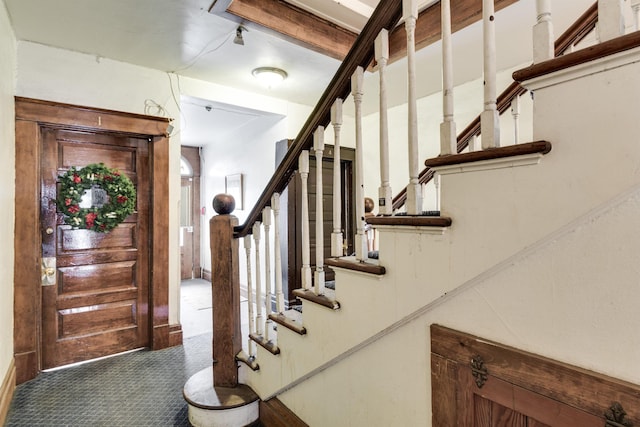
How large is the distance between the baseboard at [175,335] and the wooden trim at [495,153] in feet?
9.50

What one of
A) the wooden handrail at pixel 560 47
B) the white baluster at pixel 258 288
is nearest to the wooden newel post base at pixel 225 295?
the white baluster at pixel 258 288

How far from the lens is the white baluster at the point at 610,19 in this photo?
625 millimetres

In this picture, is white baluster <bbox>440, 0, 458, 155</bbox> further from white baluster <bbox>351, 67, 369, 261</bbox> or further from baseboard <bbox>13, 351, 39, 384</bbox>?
baseboard <bbox>13, 351, 39, 384</bbox>

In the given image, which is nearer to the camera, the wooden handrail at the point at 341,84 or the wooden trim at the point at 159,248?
the wooden handrail at the point at 341,84

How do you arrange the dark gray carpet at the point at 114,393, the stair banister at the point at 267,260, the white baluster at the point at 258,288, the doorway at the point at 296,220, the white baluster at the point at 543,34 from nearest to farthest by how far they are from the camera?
the white baluster at the point at 543,34, the stair banister at the point at 267,260, the white baluster at the point at 258,288, the dark gray carpet at the point at 114,393, the doorway at the point at 296,220

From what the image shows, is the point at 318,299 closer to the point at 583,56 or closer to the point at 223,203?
the point at 223,203

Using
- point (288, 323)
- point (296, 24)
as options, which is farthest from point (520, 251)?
point (296, 24)

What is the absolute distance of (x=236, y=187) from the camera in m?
4.77

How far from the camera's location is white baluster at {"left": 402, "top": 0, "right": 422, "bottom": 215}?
3.18 feet

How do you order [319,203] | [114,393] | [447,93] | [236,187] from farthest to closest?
[236,187] < [114,393] < [319,203] < [447,93]

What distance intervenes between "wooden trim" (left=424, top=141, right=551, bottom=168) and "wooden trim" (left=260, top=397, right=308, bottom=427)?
135 cm

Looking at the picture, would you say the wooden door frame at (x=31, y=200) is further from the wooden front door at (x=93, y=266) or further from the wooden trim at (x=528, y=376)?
the wooden trim at (x=528, y=376)

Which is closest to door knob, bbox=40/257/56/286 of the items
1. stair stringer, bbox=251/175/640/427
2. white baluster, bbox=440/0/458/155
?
stair stringer, bbox=251/175/640/427

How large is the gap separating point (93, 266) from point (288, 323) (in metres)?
2.19
